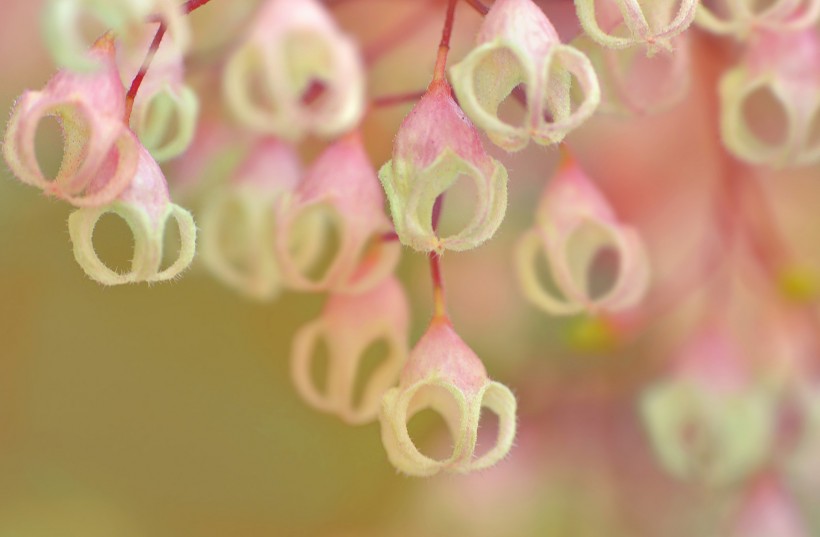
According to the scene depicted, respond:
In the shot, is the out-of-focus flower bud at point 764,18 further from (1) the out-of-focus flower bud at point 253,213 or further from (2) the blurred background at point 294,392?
(2) the blurred background at point 294,392

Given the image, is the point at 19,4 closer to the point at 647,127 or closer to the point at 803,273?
the point at 647,127

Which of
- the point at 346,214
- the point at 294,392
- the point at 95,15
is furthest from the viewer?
the point at 294,392

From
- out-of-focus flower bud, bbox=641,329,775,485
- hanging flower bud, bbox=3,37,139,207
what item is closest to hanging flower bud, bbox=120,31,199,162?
hanging flower bud, bbox=3,37,139,207

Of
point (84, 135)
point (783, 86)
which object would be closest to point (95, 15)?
point (84, 135)

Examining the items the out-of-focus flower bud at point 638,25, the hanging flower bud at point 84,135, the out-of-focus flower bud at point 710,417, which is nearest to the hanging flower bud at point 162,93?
the hanging flower bud at point 84,135

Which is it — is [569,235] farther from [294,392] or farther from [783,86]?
[294,392]

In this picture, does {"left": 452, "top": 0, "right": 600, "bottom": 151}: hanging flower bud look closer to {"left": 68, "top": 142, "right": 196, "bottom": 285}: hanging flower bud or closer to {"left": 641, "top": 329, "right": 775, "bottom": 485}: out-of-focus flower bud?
{"left": 68, "top": 142, "right": 196, "bottom": 285}: hanging flower bud
